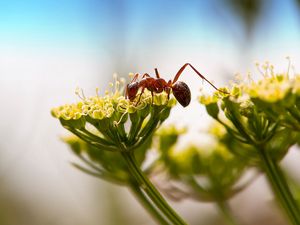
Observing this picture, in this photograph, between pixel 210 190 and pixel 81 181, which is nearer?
pixel 210 190

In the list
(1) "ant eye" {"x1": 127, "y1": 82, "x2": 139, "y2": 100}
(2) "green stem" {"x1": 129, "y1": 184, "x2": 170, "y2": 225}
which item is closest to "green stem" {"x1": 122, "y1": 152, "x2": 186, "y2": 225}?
(2) "green stem" {"x1": 129, "y1": 184, "x2": 170, "y2": 225}

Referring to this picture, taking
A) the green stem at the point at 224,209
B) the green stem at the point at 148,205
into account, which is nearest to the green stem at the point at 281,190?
the green stem at the point at 148,205

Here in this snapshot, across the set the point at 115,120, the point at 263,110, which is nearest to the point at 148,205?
the point at 115,120

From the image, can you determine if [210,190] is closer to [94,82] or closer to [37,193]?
[94,82]

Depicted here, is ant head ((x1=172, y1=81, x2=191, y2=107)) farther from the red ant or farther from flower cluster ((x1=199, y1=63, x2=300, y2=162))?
flower cluster ((x1=199, y1=63, x2=300, y2=162))

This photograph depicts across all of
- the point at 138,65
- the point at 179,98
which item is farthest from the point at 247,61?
the point at 179,98

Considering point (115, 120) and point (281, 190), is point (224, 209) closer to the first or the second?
point (281, 190)

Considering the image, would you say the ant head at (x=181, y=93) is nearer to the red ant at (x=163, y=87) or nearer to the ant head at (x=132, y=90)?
the red ant at (x=163, y=87)
